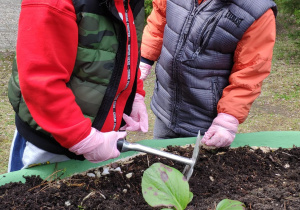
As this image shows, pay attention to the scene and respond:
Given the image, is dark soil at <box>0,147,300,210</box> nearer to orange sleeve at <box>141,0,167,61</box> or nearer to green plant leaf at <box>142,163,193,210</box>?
green plant leaf at <box>142,163,193,210</box>

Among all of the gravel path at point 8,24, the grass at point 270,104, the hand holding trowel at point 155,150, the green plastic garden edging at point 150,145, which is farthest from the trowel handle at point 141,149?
the gravel path at point 8,24

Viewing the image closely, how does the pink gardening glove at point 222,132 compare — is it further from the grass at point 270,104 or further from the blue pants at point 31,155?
the grass at point 270,104

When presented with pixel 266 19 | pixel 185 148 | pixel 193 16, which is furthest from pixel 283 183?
pixel 193 16

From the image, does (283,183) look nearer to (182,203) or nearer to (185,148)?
(185,148)

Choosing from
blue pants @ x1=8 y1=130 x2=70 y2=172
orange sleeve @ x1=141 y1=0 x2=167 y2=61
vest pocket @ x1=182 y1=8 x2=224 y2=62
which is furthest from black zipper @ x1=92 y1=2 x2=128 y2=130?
orange sleeve @ x1=141 y1=0 x2=167 y2=61

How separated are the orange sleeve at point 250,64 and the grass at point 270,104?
2010mm

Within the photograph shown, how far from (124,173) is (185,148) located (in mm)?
344

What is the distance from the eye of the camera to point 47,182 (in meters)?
1.46

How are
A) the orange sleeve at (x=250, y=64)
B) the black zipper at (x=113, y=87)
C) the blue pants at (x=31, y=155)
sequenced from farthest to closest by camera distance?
the orange sleeve at (x=250, y=64), the blue pants at (x=31, y=155), the black zipper at (x=113, y=87)

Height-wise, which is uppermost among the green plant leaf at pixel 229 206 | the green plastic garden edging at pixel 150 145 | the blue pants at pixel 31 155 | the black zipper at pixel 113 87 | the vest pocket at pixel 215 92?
Result: the black zipper at pixel 113 87

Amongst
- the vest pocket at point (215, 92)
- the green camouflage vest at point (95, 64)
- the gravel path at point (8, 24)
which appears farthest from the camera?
the gravel path at point (8, 24)

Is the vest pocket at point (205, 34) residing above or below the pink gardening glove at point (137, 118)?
above

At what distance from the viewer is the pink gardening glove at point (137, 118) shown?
180 centimetres

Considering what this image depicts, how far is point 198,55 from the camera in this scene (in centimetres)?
184
